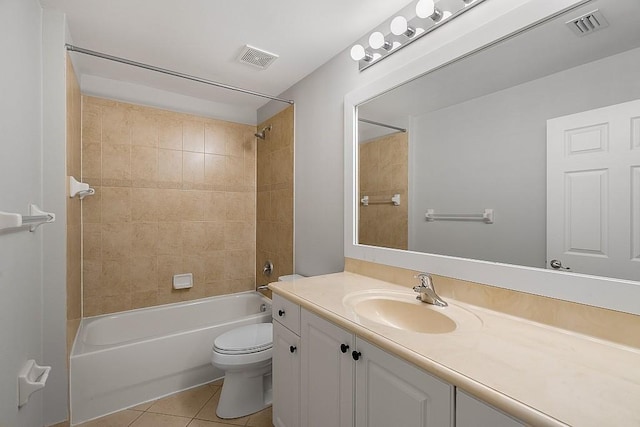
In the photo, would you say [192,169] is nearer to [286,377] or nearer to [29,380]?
[29,380]

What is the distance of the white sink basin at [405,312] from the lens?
1.11 m

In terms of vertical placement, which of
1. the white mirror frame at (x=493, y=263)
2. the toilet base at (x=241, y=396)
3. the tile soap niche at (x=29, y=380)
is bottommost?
the toilet base at (x=241, y=396)

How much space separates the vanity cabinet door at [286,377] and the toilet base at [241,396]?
41cm

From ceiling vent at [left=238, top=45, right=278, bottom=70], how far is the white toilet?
199 centimetres

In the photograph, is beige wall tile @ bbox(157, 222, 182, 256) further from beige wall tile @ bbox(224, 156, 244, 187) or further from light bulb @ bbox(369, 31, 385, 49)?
light bulb @ bbox(369, 31, 385, 49)

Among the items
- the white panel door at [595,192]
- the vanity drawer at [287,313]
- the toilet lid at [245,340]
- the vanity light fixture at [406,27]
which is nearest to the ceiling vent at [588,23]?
the white panel door at [595,192]

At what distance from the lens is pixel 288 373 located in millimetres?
1384

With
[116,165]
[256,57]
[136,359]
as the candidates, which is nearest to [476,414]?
[136,359]

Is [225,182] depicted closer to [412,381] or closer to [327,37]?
[327,37]

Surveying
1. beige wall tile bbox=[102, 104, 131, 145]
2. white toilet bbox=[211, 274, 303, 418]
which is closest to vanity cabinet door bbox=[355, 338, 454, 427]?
white toilet bbox=[211, 274, 303, 418]

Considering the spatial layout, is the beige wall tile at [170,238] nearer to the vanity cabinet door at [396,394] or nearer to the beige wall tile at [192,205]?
the beige wall tile at [192,205]

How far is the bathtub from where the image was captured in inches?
69.5

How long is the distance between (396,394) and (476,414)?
0.83 ft

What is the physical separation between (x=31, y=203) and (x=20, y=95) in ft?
1.67
